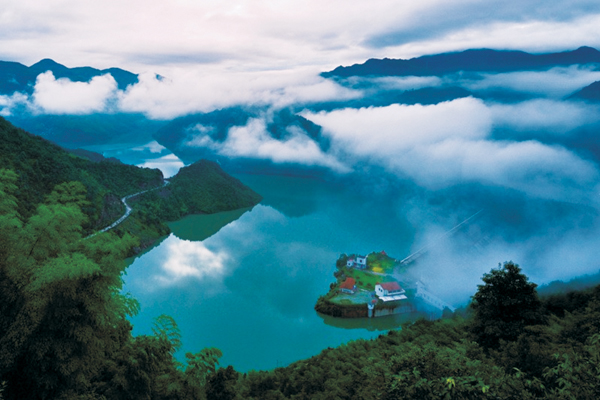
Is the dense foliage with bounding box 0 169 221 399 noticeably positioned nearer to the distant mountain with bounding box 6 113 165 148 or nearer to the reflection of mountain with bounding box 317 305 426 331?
the reflection of mountain with bounding box 317 305 426 331

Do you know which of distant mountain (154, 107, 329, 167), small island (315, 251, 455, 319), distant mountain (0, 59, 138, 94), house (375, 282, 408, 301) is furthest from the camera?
distant mountain (0, 59, 138, 94)

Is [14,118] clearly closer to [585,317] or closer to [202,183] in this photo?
[202,183]

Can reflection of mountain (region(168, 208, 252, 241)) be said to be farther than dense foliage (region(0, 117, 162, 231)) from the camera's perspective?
Yes

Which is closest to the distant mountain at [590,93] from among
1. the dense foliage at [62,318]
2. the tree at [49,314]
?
the dense foliage at [62,318]

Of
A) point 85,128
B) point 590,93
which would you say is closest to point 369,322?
point 590,93

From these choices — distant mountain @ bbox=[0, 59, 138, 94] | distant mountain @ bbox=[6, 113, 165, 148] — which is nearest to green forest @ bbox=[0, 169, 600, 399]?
distant mountain @ bbox=[6, 113, 165, 148]

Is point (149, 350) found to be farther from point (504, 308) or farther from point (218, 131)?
point (218, 131)
